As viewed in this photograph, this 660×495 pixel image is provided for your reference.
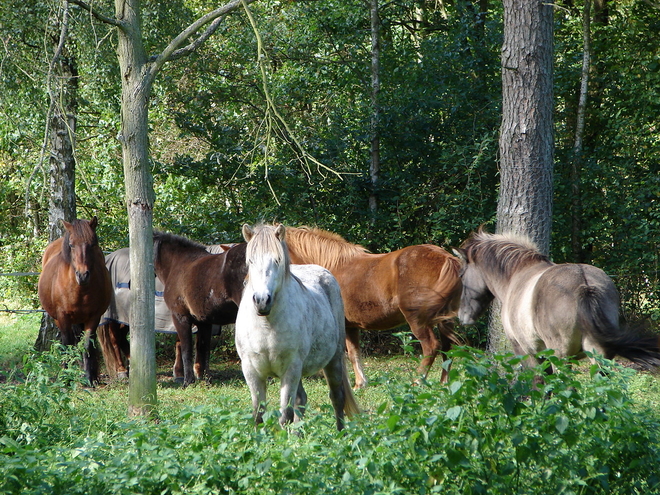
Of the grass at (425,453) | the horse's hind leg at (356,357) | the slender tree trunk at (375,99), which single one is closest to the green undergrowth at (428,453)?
the grass at (425,453)

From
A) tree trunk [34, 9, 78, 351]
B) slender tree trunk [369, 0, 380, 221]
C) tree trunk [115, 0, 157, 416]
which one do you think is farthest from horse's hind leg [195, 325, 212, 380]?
slender tree trunk [369, 0, 380, 221]

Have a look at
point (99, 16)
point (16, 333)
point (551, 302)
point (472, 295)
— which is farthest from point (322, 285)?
point (16, 333)

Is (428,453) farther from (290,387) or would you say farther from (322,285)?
(322,285)

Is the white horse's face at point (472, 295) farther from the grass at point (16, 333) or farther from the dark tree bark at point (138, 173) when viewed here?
the grass at point (16, 333)

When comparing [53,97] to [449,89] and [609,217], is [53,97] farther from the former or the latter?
[609,217]

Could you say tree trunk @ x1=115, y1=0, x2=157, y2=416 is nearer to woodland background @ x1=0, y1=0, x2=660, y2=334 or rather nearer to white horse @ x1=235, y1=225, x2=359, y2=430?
white horse @ x1=235, y1=225, x2=359, y2=430

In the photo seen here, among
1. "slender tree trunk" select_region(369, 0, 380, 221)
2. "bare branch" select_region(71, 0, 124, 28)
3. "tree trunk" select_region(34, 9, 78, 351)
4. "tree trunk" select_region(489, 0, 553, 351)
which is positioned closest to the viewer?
"bare branch" select_region(71, 0, 124, 28)

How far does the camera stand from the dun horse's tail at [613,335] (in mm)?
4695

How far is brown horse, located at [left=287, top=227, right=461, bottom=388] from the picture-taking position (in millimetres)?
7488

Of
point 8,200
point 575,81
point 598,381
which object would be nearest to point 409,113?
point 575,81

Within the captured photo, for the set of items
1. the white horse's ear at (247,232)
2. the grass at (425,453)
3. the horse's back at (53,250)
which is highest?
the white horse's ear at (247,232)

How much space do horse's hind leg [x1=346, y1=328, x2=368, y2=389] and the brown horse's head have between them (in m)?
3.19

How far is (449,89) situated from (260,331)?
22.6 feet

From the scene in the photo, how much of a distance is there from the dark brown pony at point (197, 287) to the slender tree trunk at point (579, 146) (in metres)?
5.29
